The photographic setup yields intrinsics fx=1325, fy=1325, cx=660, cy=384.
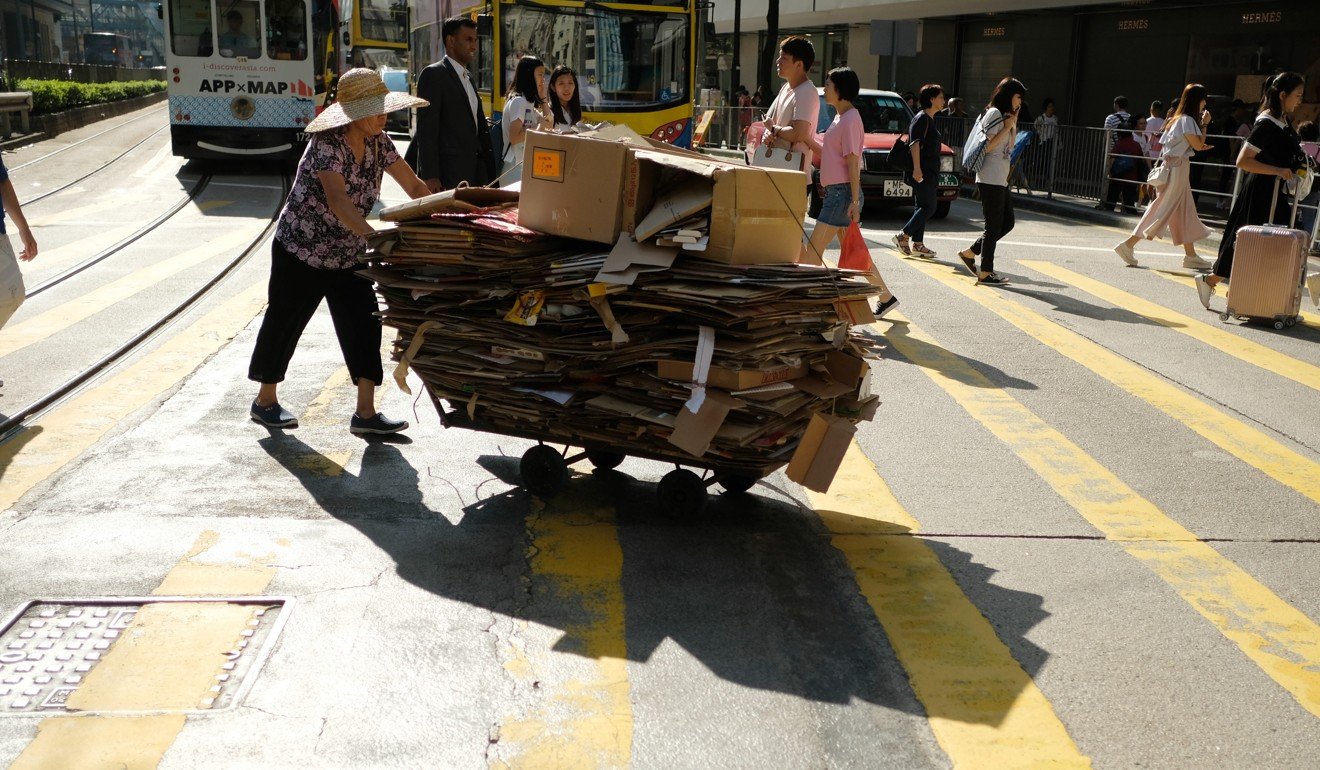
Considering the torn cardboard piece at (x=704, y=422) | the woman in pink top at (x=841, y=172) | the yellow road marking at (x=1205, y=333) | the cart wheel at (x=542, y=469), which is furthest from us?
the woman in pink top at (x=841, y=172)

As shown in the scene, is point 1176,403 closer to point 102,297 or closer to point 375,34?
point 102,297

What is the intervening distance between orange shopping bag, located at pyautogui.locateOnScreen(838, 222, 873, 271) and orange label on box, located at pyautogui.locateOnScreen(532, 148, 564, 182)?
406cm

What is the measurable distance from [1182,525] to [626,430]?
2.44m

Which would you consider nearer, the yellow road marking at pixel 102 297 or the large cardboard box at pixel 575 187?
the large cardboard box at pixel 575 187

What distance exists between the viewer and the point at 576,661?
4.12 m

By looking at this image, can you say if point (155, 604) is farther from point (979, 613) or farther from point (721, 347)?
point (979, 613)

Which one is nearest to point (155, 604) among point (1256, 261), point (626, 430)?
point (626, 430)

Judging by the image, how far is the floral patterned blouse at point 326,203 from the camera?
6113 mm

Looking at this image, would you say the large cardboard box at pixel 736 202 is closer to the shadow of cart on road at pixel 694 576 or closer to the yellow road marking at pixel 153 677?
the shadow of cart on road at pixel 694 576

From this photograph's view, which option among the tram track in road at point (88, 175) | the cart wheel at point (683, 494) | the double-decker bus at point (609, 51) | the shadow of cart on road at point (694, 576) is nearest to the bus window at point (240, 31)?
the tram track in road at point (88, 175)

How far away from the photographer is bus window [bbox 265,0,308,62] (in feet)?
69.9

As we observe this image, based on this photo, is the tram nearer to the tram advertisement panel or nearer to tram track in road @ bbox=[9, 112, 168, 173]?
the tram advertisement panel

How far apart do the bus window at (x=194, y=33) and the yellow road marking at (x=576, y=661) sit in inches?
713

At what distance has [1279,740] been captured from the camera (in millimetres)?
3734
